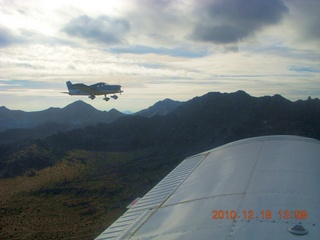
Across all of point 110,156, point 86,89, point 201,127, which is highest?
point 86,89

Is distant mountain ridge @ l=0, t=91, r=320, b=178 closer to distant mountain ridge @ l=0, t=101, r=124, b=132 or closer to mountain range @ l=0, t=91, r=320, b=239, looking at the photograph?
mountain range @ l=0, t=91, r=320, b=239

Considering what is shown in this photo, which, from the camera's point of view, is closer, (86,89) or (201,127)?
(86,89)

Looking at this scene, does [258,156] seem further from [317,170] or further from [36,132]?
[36,132]

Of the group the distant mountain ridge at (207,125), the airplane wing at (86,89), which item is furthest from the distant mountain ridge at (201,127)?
the airplane wing at (86,89)

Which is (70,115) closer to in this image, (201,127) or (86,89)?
(201,127)

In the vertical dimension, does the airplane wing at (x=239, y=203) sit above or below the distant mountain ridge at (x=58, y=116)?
above
